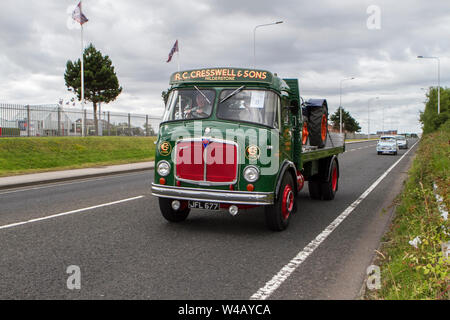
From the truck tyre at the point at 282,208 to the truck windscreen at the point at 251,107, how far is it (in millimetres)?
1010

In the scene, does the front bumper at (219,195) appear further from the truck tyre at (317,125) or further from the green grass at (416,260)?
the truck tyre at (317,125)

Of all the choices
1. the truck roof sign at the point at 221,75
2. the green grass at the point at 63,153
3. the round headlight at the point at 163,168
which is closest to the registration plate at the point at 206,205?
the round headlight at the point at 163,168

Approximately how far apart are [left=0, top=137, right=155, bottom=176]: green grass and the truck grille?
11520 mm

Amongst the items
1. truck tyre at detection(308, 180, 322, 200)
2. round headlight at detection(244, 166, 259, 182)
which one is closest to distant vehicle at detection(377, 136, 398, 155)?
truck tyre at detection(308, 180, 322, 200)

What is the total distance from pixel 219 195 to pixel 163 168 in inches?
40.8

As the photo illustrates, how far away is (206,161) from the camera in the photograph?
246 inches

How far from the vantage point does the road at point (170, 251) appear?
4.17 meters

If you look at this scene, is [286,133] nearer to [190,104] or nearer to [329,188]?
[190,104]

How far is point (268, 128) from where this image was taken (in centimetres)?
634

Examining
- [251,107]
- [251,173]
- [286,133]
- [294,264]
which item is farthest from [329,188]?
[294,264]

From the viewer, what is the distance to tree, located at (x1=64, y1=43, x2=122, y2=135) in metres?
47.3
